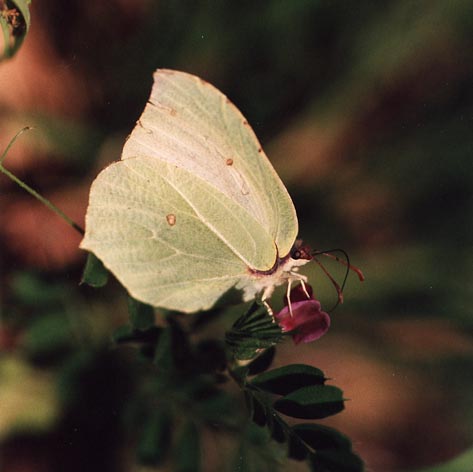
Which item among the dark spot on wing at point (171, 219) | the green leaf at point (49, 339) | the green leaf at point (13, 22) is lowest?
the green leaf at point (49, 339)

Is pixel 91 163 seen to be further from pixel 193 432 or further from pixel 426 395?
pixel 426 395

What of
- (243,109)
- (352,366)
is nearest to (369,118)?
(243,109)

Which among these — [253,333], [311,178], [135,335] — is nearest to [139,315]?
[135,335]

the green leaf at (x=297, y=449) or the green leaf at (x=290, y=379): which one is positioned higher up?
the green leaf at (x=290, y=379)

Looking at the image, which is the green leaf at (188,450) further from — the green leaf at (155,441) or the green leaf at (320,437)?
the green leaf at (320,437)

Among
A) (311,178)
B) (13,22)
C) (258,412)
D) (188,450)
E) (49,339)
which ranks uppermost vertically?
(13,22)

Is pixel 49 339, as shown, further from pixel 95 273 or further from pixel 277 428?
pixel 277 428

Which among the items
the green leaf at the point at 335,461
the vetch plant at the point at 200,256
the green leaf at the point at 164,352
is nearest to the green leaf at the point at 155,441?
the vetch plant at the point at 200,256
